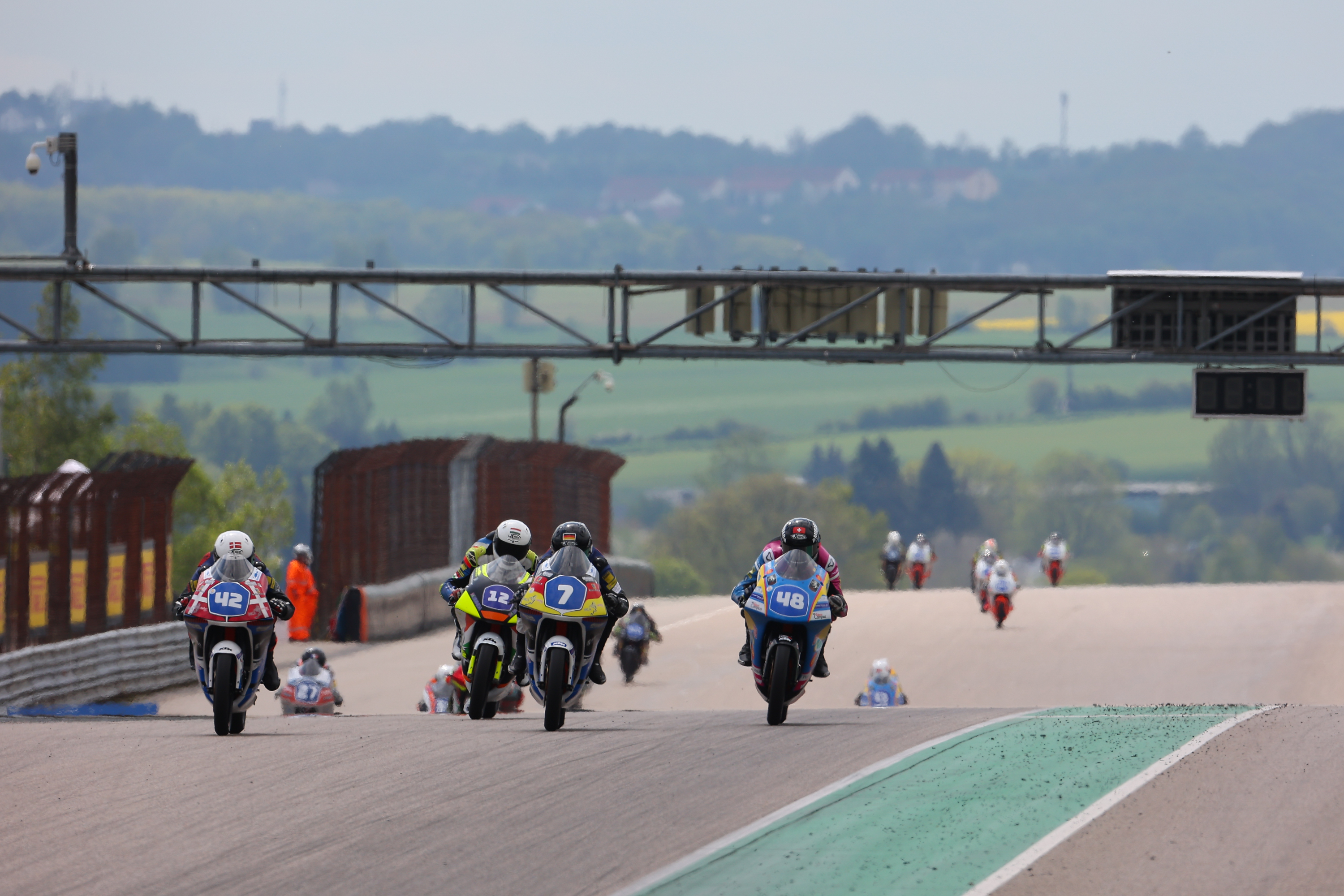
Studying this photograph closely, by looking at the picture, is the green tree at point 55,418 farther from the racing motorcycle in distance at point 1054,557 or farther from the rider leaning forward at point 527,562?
the rider leaning forward at point 527,562

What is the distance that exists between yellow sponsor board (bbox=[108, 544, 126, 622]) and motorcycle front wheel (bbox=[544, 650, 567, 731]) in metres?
15.5

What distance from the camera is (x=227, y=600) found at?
13383 mm

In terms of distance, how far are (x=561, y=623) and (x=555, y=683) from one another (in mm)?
427

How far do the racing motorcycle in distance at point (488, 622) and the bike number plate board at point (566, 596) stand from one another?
1.02 m

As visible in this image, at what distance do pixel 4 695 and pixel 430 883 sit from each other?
13.7m

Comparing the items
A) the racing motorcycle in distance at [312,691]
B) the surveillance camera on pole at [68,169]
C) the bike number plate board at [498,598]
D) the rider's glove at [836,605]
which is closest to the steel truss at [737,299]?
the surveillance camera on pole at [68,169]

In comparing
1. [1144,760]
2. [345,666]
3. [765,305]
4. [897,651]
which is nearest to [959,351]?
[765,305]

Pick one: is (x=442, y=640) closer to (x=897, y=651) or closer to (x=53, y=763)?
(x=897, y=651)

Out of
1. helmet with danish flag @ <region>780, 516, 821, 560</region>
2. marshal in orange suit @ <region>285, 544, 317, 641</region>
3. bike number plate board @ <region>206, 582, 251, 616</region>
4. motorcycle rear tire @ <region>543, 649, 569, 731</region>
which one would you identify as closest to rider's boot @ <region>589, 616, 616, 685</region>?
motorcycle rear tire @ <region>543, 649, 569, 731</region>

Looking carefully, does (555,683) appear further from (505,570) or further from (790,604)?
(790,604)

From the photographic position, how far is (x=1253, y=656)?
3158 cm

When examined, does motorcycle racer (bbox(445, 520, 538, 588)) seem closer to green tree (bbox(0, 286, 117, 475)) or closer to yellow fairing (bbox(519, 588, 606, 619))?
yellow fairing (bbox(519, 588, 606, 619))

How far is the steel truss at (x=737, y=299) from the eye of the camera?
2527 cm

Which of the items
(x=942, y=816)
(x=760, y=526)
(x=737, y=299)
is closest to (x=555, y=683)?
(x=942, y=816)
